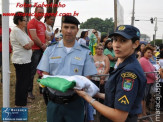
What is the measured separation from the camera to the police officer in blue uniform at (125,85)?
1416 mm

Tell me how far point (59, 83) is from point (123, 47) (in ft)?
2.24

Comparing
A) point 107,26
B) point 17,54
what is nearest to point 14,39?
point 17,54

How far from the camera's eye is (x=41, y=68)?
2217 millimetres

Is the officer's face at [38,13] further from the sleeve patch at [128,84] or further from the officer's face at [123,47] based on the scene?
the sleeve patch at [128,84]

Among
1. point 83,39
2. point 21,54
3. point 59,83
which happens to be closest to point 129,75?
point 59,83

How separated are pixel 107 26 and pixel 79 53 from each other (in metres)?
95.1

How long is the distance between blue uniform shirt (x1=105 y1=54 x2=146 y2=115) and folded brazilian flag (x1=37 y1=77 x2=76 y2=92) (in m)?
0.36

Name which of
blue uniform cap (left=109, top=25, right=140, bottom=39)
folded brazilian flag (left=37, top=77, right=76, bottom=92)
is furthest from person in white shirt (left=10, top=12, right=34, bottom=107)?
blue uniform cap (left=109, top=25, right=140, bottom=39)

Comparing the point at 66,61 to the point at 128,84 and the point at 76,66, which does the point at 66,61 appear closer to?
the point at 76,66

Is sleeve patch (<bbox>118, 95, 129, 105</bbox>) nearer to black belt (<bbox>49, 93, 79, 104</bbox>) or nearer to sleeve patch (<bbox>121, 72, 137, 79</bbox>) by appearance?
sleeve patch (<bbox>121, 72, 137, 79</bbox>)

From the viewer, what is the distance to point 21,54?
4.04 m

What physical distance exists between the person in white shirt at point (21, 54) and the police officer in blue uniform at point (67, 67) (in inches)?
74.0

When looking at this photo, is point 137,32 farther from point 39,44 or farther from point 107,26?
point 107,26

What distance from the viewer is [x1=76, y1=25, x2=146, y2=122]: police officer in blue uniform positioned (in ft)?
4.65
